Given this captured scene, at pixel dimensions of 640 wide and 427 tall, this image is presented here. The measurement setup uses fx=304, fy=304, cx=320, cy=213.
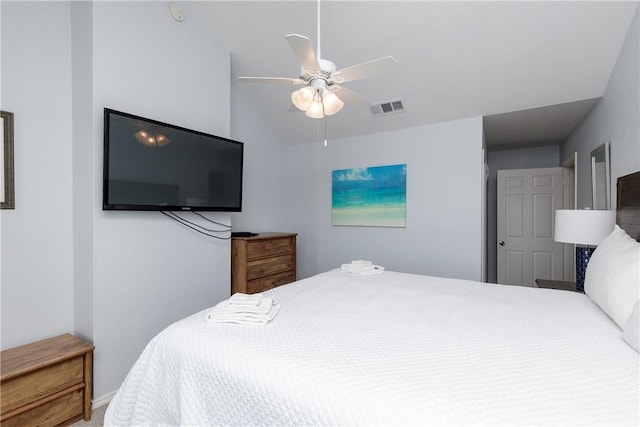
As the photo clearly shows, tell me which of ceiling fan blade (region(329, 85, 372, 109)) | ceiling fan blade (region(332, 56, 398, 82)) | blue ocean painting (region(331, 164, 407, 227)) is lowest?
blue ocean painting (region(331, 164, 407, 227))

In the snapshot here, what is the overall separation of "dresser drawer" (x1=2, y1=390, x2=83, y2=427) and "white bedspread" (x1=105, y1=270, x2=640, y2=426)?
69 cm

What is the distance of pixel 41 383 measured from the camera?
169 cm

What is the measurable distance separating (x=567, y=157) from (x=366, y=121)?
2751 mm

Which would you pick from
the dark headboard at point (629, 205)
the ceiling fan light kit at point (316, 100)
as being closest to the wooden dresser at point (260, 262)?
the ceiling fan light kit at point (316, 100)

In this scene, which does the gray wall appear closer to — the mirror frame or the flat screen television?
the mirror frame

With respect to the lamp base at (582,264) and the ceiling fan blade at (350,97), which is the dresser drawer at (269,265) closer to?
the ceiling fan blade at (350,97)

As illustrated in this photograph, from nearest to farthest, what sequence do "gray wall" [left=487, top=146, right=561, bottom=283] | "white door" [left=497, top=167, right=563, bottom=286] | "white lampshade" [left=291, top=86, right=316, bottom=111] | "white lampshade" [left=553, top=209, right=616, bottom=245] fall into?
"white lampshade" [left=291, top=86, right=316, bottom=111] → "white lampshade" [left=553, top=209, right=616, bottom=245] → "white door" [left=497, top=167, right=563, bottom=286] → "gray wall" [left=487, top=146, right=561, bottom=283]

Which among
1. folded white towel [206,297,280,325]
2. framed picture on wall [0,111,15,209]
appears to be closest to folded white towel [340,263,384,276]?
folded white towel [206,297,280,325]

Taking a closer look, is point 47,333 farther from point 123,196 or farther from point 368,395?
point 368,395

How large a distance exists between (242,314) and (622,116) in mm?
2963

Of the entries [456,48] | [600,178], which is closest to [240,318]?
[456,48]

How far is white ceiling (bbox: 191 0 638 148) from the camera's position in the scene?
2.25m

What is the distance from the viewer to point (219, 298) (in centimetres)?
287

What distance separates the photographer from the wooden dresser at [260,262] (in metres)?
3.05
